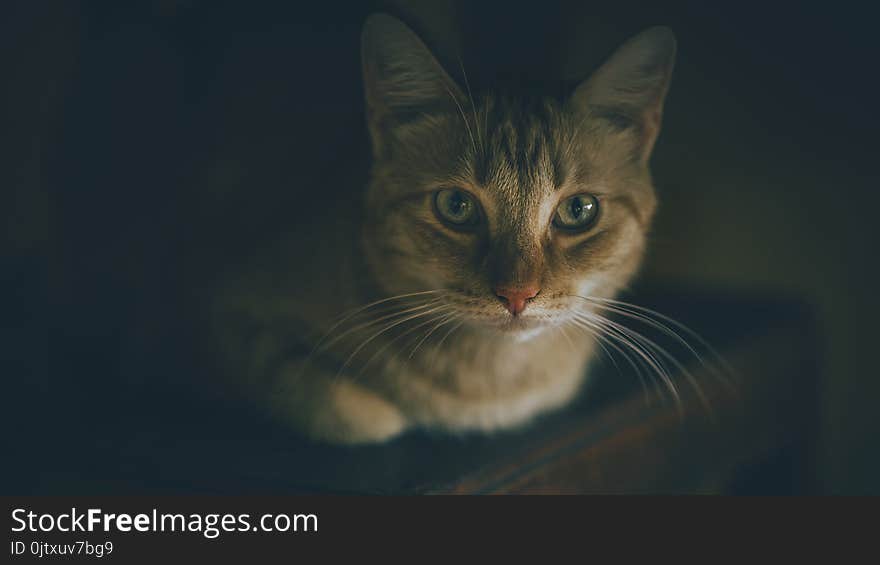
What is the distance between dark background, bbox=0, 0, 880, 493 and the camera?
1.07 m

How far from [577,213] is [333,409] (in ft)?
1.31

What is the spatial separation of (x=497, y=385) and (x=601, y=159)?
13.2 inches

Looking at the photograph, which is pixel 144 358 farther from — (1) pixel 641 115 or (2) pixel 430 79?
(1) pixel 641 115

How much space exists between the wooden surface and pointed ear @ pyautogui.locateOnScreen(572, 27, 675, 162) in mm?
310

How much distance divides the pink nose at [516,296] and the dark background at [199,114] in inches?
13.7

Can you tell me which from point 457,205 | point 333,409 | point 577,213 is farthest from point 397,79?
point 333,409

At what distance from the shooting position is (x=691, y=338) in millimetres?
1199

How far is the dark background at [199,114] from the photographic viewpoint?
3.52 ft

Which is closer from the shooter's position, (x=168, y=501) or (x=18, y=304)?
(x=168, y=501)

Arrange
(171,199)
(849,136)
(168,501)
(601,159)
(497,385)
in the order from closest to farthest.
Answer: (168,501) → (601,159) → (497,385) → (171,199) → (849,136)

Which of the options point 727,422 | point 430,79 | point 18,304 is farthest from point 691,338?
point 18,304

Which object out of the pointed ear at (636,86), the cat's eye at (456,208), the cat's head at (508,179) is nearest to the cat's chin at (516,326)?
the cat's head at (508,179)

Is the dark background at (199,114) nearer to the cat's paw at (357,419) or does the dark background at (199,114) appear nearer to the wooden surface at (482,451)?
the wooden surface at (482,451)

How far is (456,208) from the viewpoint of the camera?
0.85m
